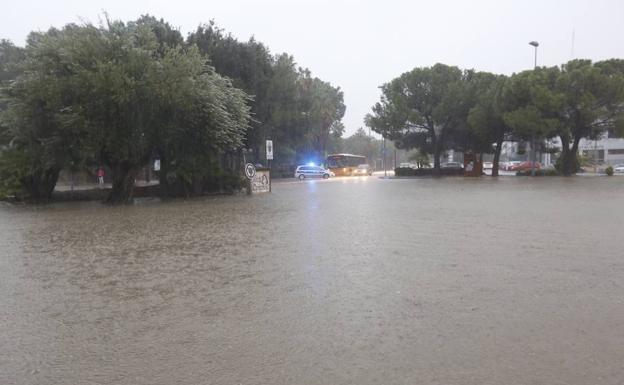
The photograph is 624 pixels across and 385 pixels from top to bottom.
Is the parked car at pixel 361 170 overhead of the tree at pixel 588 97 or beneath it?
beneath

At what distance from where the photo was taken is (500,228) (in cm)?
1127

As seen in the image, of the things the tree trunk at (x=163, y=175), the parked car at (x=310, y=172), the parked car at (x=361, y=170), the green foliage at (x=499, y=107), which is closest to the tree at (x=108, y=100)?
the tree trunk at (x=163, y=175)

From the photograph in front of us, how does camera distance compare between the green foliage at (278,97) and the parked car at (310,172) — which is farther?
the parked car at (310,172)

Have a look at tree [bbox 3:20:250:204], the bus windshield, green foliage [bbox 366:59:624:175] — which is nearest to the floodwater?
tree [bbox 3:20:250:204]

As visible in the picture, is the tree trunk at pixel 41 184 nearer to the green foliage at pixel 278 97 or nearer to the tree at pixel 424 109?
Answer: the green foliage at pixel 278 97

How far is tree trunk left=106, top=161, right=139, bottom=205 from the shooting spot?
2135cm

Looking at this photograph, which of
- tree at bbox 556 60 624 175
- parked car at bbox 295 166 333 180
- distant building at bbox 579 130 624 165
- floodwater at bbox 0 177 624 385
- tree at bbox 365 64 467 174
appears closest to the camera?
floodwater at bbox 0 177 624 385

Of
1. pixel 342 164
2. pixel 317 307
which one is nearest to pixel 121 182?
pixel 317 307

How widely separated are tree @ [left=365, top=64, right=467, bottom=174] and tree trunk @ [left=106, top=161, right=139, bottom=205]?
3053 cm

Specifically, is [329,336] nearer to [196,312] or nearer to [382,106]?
[196,312]

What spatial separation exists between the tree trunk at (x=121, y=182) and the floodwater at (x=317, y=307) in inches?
410

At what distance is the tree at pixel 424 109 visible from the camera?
4562cm

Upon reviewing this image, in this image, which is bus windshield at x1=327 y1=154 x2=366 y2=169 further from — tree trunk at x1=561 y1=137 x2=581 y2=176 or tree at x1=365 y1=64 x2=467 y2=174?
tree trunk at x1=561 y1=137 x2=581 y2=176

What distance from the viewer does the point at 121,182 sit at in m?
21.5
